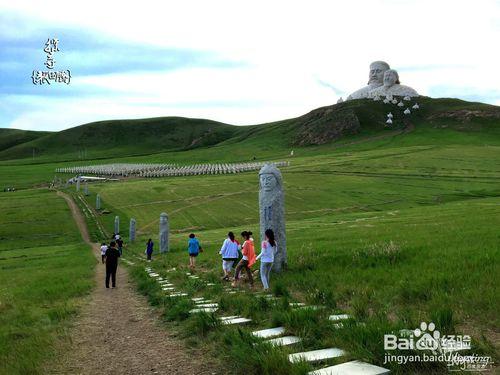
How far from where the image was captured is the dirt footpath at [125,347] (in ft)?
27.3

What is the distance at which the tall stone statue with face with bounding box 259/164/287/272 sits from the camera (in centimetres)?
1778

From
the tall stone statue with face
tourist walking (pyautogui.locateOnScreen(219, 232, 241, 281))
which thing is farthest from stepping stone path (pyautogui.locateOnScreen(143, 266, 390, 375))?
tourist walking (pyautogui.locateOnScreen(219, 232, 241, 281))

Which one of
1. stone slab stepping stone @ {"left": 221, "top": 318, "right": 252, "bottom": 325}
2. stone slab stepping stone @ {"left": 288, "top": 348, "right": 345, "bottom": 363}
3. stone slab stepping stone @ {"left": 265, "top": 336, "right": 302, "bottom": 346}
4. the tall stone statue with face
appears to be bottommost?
stone slab stepping stone @ {"left": 221, "top": 318, "right": 252, "bottom": 325}

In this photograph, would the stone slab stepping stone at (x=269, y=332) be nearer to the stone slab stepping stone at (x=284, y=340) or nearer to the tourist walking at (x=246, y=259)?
the stone slab stepping stone at (x=284, y=340)

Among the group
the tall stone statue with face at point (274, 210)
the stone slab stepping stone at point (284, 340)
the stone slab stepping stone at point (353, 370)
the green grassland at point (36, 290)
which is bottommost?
the green grassland at point (36, 290)

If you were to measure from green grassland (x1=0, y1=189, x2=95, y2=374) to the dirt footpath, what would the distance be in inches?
20.0

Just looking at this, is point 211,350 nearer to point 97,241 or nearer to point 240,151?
point 97,241

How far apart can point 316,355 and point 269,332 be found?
1.87 metres

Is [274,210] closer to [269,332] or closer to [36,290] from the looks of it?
[269,332]

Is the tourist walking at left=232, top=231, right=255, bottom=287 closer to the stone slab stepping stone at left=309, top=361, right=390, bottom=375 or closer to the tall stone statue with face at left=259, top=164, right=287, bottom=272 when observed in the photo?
the tall stone statue with face at left=259, top=164, right=287, bottom=272

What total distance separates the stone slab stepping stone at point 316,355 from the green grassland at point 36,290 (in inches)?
182

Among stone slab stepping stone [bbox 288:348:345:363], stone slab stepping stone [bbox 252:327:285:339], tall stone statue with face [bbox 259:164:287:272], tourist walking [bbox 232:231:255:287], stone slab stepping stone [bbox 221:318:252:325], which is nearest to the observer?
stone slab stepping stone [bbox 288:348:345:363]

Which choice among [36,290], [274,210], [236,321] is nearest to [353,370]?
[236,321]

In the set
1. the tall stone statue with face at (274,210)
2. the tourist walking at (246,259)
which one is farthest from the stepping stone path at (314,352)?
the tall stone statue with face at (274,210)
